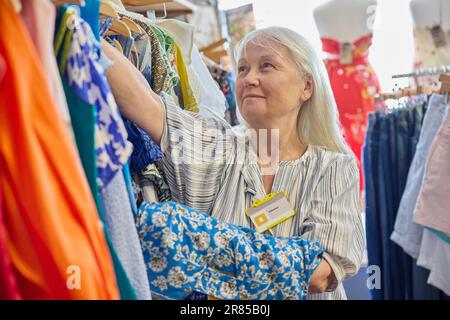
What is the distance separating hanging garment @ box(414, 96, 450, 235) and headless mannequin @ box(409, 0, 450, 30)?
0.94 m

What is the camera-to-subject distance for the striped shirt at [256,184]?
→ 4.45ft

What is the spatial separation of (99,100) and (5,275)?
0.29m

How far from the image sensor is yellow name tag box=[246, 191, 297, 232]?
4.60 feet

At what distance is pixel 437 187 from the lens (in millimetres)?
1823

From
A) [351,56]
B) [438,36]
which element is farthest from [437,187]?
[438,36]

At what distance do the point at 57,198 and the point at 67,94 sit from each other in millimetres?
205

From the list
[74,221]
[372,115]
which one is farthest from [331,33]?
[74,221]

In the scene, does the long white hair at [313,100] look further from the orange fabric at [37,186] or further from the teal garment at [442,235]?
the orange fabric at [37,186]

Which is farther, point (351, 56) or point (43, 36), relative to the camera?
point (351, 56)

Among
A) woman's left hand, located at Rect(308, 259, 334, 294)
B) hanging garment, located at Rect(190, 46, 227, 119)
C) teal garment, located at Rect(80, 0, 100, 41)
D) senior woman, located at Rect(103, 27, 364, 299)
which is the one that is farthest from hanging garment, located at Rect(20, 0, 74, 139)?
hanging garment, located at Rect(190, 46, 227, 119)

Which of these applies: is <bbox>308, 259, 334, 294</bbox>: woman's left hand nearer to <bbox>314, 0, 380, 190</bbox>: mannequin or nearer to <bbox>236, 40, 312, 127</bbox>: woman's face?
<bbox>236, 40, 312, 127</bbox>: woman's face

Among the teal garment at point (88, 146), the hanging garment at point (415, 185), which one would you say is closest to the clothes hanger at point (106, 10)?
the teal garment at point (88, 146)

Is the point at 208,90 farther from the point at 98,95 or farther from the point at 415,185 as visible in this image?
the point at 98,95

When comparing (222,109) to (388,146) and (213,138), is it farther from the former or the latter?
(388,146)
